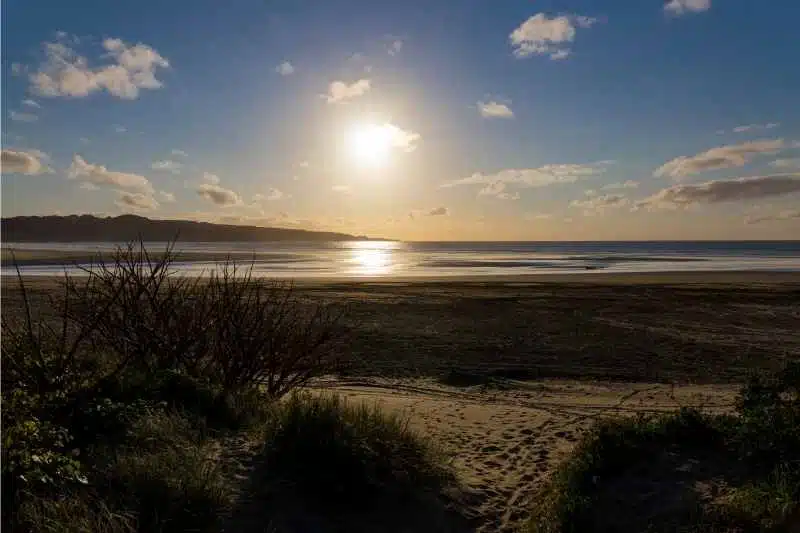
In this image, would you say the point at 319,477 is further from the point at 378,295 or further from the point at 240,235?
the point at 240,235

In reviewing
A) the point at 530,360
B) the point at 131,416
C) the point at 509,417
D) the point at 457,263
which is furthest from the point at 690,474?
the point at 457,263

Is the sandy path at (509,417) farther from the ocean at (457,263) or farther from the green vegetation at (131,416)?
the ocean at (457,263)

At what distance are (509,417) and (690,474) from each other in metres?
3.57

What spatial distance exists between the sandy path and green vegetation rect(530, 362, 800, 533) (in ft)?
1.57

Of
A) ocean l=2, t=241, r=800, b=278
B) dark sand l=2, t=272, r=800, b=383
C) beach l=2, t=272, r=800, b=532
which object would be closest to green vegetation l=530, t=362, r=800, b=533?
beach l=2, t=272, r=800, b=532

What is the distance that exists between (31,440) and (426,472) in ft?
11.7

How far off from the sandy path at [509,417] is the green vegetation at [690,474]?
0.48 meters

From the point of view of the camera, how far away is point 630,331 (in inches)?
692

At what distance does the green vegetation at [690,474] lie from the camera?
16.6 feet

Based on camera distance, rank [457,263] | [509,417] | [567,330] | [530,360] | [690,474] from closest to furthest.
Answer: [690,474]
[509,417]
[530,360]
[567,330]
[457,263]

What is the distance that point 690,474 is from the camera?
5.95 metres

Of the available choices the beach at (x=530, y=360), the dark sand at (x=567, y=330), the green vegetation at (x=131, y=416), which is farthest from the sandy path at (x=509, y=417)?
the green vegetation at (x=131, y=416)

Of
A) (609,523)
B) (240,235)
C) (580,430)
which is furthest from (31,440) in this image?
(240,235)

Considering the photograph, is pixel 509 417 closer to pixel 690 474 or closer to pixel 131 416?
pixel 690 474
